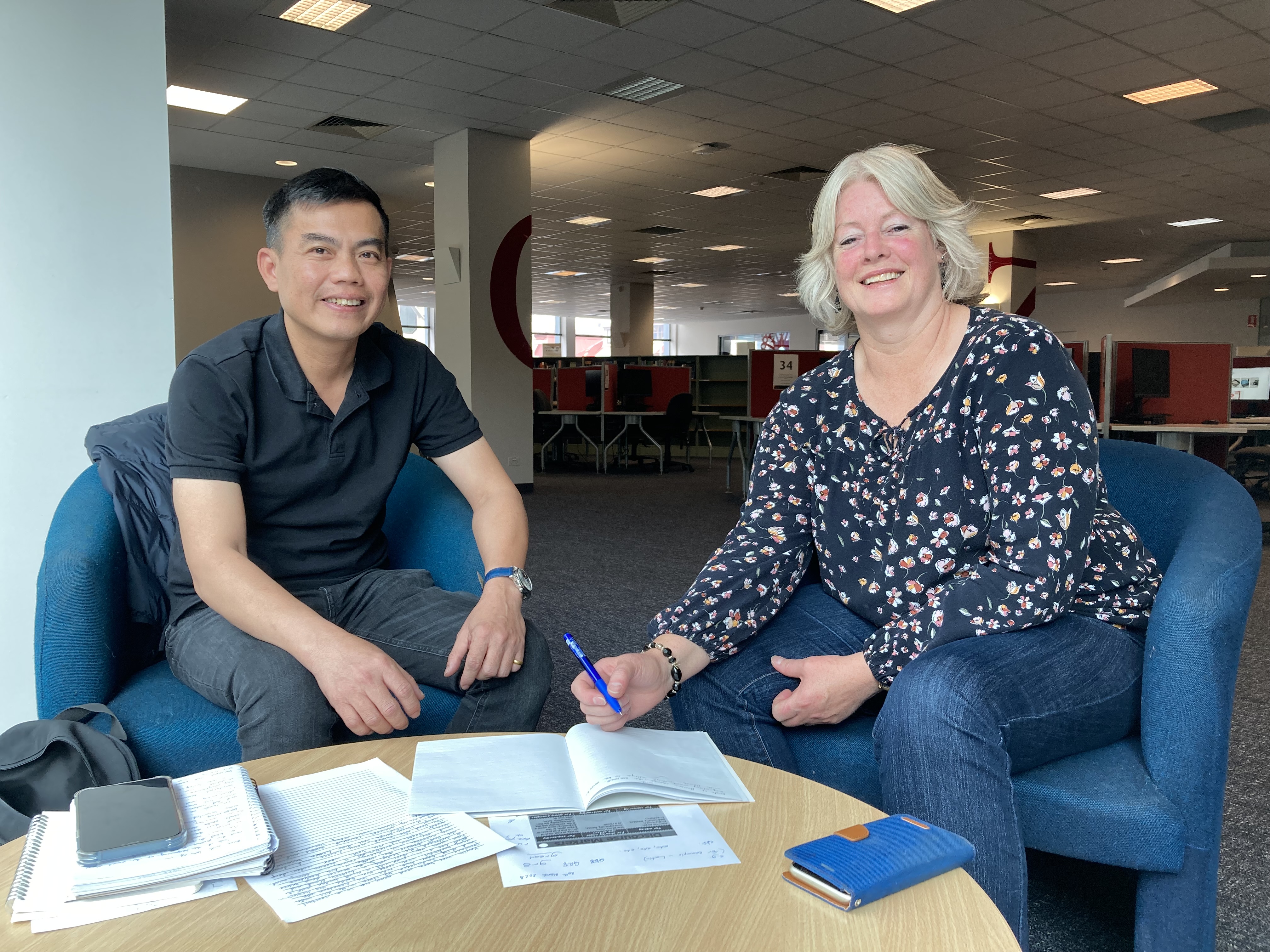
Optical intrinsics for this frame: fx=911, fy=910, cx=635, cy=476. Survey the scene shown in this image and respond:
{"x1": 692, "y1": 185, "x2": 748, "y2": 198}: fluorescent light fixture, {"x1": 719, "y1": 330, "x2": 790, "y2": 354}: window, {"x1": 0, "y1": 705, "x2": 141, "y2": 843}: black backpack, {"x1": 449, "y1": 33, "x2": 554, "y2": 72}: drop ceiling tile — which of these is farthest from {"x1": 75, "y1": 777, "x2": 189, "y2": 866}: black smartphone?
{"x1": 719, "y1": 330, "x2": 790, "y2": 354}: window

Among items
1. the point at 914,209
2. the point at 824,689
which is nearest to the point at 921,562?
the point at 824,689

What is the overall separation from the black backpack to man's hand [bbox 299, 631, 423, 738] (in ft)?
0.89

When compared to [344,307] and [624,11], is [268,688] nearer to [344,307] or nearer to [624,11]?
[344,307]

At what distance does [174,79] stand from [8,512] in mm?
4836

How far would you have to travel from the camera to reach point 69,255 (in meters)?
2.37

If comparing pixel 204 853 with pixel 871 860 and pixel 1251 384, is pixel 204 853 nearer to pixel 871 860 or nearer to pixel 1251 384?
pixel 871 860

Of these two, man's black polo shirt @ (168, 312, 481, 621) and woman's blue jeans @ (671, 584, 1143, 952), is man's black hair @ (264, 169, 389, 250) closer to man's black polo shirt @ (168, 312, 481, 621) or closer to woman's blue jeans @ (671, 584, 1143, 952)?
man's black polo shirt @ (168, 312, 481, 621)

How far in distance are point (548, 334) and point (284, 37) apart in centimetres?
1813

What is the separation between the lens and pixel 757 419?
282 inches

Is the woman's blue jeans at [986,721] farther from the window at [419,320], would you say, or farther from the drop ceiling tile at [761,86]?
the window at [419,320]

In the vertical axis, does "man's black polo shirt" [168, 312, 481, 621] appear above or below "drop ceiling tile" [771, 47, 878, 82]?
below

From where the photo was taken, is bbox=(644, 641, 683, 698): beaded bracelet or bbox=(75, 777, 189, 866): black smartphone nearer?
bbox=(75, 777, 189, 866): black smartphone

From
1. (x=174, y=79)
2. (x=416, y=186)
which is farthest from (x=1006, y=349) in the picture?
(x=416, y=186)

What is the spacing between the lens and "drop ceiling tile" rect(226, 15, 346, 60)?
5066 millimetres
